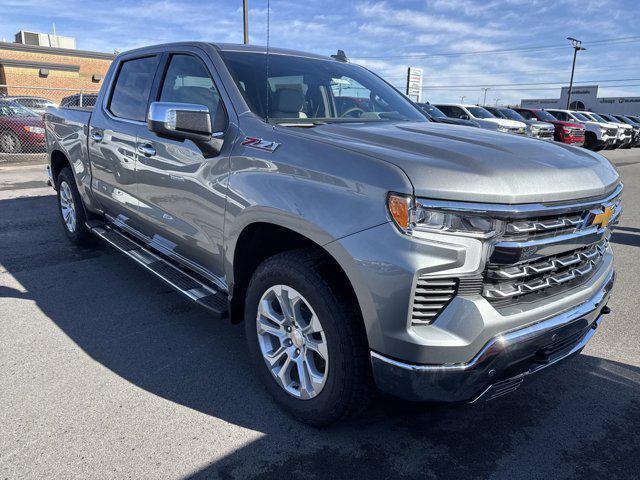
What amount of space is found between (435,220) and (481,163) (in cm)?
36

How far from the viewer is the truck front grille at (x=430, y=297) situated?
76.7 inches

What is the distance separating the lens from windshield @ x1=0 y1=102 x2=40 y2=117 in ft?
41.7

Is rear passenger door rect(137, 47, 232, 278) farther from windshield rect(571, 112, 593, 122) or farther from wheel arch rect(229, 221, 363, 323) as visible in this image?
windshield rect(571, 112, 593, 122)

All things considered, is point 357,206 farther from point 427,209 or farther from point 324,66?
point 324,66

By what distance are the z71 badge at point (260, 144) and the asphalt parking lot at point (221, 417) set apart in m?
1.38

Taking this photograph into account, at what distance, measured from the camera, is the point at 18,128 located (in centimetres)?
1284

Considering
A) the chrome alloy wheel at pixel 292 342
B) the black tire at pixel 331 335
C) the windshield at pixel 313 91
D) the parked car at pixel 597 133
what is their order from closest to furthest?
1. the black tire at pixel 331 335
2. the chrome alloy wheel at pixel 292 342
3. the windshield at pixel 313 91
4. the parked car at pixel 597 133

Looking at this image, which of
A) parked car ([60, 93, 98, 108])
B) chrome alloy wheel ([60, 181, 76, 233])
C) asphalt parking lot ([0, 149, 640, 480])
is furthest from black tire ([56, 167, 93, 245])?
parked car ([60, 93, 98, 108])

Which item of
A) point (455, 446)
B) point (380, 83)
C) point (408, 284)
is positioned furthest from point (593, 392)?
point (380, 83)

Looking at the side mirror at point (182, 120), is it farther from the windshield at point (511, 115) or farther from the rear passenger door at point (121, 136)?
the windshield at point (511, 115)

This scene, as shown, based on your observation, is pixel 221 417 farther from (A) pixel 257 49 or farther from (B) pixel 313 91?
(A) pixel 257 49

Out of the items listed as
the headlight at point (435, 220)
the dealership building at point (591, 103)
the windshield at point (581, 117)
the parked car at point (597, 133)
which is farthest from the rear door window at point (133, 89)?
the dealership building at point (591, 103)

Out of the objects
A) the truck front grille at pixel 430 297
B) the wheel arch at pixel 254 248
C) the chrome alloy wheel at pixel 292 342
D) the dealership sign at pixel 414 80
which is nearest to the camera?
the truck front grille at pixel 430 297

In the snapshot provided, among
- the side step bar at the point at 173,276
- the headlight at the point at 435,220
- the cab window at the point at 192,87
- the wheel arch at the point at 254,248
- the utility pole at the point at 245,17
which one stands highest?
the utility pole at the point at 245,17
